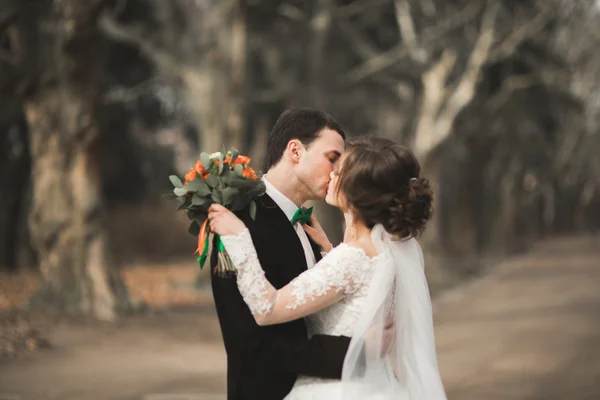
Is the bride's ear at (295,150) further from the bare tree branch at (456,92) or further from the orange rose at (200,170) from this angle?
the bare tree branch at (456,92)

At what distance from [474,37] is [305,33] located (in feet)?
17.8

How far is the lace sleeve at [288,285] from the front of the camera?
12.2ft

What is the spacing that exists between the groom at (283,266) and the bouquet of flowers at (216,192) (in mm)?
64

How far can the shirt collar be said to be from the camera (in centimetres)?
411

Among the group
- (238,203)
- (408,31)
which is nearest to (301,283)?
(238,203)

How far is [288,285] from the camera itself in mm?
3822

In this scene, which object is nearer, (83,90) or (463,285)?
(83,90)

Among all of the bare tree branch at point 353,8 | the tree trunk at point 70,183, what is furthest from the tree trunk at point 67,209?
the bare tree branch at point 353,8

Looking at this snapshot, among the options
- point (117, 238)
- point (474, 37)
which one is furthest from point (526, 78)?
point (117, 238)

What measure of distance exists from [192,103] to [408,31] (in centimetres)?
704

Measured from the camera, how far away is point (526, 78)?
2838 cm

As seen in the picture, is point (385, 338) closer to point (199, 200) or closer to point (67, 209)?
point (199, 200)

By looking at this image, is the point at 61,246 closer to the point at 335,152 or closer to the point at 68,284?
the point at 68,284

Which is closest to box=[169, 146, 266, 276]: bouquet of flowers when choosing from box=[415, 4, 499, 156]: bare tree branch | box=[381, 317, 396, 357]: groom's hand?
box=[381, 317, 396, 357]: groom's hand
